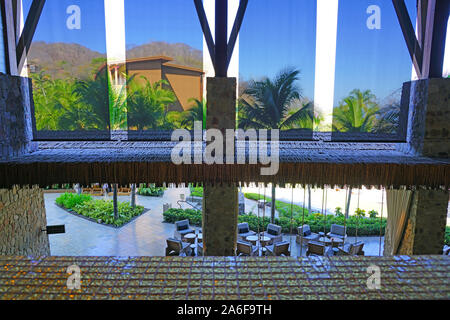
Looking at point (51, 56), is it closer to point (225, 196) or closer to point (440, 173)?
point (225, 196)

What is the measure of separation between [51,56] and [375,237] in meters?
10.0

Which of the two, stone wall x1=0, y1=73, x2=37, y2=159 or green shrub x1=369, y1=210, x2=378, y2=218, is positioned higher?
stone wall x1=0, y1=73, x2=37, y2=159

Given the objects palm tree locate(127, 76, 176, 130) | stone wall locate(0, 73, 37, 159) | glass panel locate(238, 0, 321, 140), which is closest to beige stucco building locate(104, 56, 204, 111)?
palm tree locate(127, 76, 176, 130)

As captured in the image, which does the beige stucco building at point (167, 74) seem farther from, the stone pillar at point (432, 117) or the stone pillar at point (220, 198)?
the stone pillar at point (432, 117)

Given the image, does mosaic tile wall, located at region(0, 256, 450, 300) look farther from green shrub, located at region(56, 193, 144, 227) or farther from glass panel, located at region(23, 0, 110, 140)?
green shrub, located at region(56, 193, 144, 227)

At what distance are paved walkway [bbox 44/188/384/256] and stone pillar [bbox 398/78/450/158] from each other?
11.2ft

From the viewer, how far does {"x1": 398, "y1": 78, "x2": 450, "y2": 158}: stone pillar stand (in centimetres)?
588

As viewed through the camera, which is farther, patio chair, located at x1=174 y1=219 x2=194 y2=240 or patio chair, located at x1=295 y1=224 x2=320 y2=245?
patio chair, located at x1=174 y1=219 x2=194 y2=240

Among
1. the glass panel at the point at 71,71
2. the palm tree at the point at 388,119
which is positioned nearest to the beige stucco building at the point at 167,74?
the glass panel at the point at 71,71

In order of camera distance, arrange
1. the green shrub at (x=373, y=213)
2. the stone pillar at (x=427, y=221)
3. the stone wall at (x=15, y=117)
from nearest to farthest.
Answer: the stone wall at (x=15, y=117), the stone pillar at (x=427, y=221), the green shrub at (x=373, y=213)

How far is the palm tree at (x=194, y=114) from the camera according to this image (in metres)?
6.74

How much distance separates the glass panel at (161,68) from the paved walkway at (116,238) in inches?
148
